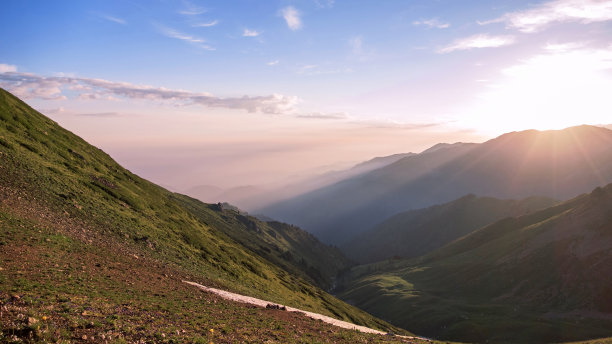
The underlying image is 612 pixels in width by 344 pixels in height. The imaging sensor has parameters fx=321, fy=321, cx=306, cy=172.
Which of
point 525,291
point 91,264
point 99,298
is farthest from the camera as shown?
point 525,291

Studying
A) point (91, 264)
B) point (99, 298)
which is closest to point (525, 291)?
point (91, 264)

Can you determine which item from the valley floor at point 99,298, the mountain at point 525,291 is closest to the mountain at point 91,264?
the valley floor at point 99,298

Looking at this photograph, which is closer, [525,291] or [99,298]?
[99,298]

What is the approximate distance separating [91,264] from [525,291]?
155 metres

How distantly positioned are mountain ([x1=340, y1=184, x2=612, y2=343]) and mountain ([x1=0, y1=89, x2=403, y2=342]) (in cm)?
8624

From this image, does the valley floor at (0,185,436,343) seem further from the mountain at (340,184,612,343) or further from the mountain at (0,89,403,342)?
the mountain at (340,184,612,343)

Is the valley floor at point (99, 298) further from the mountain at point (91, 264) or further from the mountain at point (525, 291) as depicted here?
the mountain at point (525, 291)

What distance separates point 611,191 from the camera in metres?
149

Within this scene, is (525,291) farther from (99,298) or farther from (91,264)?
(99,298)

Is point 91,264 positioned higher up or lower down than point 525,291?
higher up

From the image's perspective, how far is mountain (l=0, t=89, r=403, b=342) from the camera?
1978 centimetres

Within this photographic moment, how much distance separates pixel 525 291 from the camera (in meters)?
132

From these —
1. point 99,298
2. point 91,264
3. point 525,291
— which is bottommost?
point 525,291

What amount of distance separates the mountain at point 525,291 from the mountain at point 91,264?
8624 centimetres
